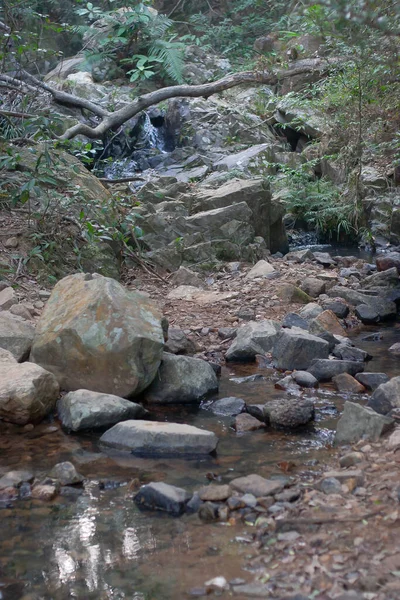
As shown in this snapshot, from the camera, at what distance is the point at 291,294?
643 centimetres

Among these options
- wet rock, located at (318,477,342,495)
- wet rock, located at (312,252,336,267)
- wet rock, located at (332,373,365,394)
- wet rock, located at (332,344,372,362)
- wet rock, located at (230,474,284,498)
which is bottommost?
wet rock, located at (312,252,336,267)

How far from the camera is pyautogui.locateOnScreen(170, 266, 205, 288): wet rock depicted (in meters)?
6.96

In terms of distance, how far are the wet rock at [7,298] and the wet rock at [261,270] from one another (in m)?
2.63

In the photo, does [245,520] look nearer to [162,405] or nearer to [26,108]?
[162,405]

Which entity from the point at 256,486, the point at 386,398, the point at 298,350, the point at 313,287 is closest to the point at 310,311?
the point at 313,287

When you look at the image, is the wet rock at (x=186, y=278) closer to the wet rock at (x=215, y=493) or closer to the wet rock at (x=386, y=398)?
the wet rock at (x=386, y=398)

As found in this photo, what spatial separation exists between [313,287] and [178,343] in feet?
7.39

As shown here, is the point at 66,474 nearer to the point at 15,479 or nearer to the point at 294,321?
the point at 15,479

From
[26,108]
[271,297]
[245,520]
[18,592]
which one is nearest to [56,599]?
[18,592]

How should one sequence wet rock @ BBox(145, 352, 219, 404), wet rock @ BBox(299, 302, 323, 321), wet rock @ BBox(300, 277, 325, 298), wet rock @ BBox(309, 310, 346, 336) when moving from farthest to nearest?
wet rock @ BBox(300, 277, 325, 298), wet rock @ BBox(299, 302, 323, 321), wet rock @ BBox(309, 310, 346, 336), wet rock @ BBox(145, 352, 219, 404)

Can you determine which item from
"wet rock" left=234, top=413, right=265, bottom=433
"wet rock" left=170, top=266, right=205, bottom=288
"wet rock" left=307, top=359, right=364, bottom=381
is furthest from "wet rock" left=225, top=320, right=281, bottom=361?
"wet rock" left=170, top=266, right=205, bottom=288

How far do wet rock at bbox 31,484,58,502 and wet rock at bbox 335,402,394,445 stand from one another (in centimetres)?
139

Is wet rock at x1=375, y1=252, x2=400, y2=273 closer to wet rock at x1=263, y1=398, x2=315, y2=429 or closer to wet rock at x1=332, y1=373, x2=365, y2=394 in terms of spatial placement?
wet rock at x1=332, y1=373, x2=365, y2=394

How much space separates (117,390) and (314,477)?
59.2 inches
